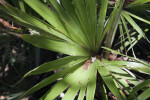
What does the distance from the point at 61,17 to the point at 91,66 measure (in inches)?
12.2

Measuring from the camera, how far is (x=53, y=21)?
0.69 metres

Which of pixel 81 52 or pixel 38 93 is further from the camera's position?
pixel 38 93

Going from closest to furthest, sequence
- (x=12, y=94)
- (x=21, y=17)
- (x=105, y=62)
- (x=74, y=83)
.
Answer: (x=21, y=17)
(x=74, y=83)
(x=105, y=62)
(x=12, y=94)

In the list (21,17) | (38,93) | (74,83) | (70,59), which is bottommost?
(38,93)

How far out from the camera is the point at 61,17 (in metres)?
0.70

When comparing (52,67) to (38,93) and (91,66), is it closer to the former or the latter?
(91,66)

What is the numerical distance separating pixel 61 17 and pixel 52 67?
9.7 inches

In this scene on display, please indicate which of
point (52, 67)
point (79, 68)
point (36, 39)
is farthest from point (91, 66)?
point (36, 39)

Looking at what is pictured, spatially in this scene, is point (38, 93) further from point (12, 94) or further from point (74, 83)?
point (74, 83)

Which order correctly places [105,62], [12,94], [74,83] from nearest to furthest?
1. [74,83]
2. [105,62]
3. [12,94]

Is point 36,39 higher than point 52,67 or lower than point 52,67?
higher

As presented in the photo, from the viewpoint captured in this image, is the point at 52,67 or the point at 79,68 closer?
the point at 52,67

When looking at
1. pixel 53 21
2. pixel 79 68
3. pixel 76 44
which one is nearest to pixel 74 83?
pixel 79 68

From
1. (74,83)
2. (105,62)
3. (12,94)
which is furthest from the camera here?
(12,94)
